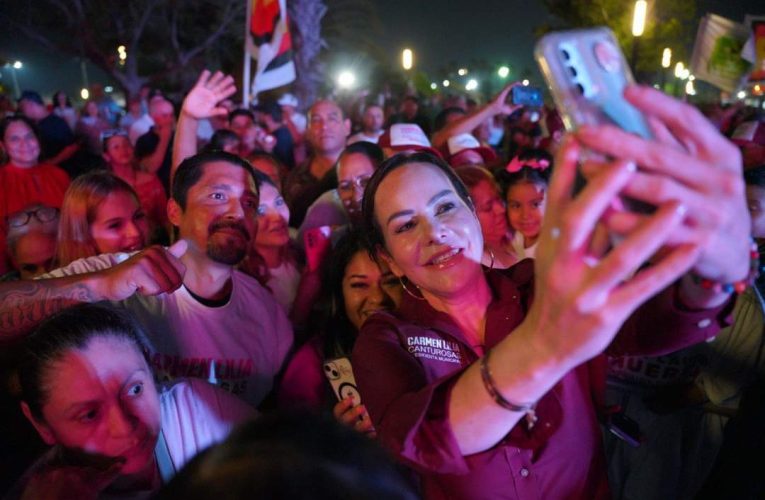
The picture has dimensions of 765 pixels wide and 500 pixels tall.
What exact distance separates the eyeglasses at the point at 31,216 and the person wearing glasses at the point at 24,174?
6.78 feet

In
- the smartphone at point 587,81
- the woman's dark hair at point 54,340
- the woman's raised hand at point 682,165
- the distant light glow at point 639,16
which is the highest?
the distant light glow at point 639,16

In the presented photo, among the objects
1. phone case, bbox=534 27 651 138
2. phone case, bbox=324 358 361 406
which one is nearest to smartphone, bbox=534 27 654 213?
phone case, bbox=534 27 651 138

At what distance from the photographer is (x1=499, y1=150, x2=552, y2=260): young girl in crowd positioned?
13.0 feet

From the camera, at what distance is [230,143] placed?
5891 millimetres

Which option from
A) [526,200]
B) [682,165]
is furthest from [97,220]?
[682,165]

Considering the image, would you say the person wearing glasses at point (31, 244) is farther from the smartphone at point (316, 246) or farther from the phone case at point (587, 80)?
the phone case at point (587, 80)

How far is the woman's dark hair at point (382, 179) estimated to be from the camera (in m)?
1.83

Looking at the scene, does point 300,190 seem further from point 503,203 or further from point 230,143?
point 503,203

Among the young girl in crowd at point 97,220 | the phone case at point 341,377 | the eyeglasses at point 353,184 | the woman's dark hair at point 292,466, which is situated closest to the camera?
the woman's dark hair at point 292,466

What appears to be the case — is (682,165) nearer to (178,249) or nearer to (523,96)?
(178,249)

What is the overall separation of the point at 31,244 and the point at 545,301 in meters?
3.16

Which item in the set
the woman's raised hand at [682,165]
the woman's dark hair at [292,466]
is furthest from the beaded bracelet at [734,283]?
the woman's dark hair at [292,466]

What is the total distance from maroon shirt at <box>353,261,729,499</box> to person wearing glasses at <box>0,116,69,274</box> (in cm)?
476

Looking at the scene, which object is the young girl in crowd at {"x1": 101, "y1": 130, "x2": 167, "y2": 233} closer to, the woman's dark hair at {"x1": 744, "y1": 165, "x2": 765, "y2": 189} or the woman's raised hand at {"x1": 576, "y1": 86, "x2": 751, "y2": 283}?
the woman's dark hair at {"x1": 744, "y1": 165, "x2": 765, "y2": 189}
